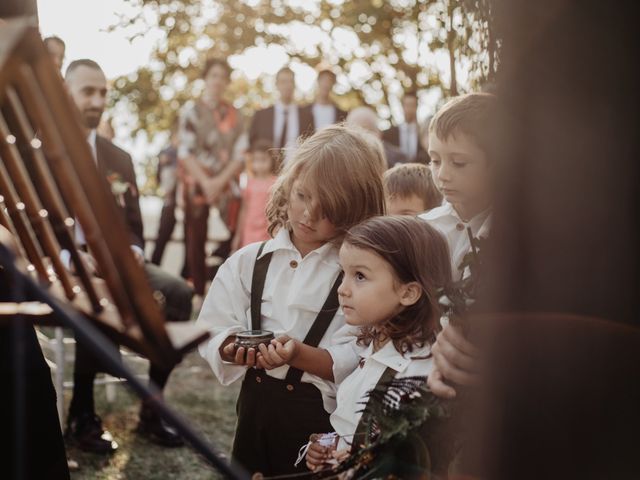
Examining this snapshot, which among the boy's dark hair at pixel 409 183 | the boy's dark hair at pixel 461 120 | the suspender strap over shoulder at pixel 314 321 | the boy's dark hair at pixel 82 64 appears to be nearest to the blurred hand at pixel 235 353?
the suspender strap over shoulder at pixel 314 321

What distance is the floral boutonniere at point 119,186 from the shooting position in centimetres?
451

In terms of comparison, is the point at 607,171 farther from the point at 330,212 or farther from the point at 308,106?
the point at 308,106

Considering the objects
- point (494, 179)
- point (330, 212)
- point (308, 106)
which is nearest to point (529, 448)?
point (494, 179)

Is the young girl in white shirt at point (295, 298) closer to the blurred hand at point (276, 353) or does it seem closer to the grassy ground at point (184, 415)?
the blurred hand at point (276, 353)

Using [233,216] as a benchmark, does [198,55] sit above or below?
above

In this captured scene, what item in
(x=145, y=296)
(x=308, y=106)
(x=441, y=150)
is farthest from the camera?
(x=308, y=106)

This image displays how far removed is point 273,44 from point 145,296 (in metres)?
14.2

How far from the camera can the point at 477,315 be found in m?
1.54

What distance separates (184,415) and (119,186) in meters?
1.47

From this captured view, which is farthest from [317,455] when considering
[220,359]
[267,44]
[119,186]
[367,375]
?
[267,44]

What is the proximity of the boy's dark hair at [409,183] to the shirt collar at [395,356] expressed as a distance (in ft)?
4.59

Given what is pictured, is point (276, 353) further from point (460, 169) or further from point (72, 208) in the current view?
point (72, 208)

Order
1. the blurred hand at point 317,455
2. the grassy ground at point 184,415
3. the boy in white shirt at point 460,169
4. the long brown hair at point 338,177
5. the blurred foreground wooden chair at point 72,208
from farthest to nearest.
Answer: the grassy ground at point 184,415
the long brown hair at point 338,177
the boy in white shirt at point 460,169
the blurred hand at point 317,455
the blurred foreground wooden chair at point 72,208

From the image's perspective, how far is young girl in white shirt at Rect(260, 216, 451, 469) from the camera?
7.26 ft
